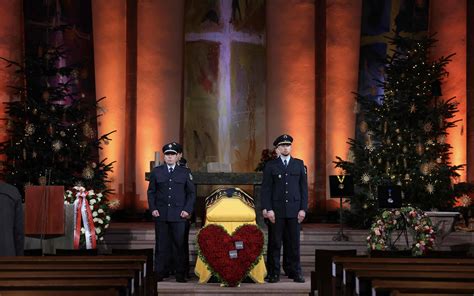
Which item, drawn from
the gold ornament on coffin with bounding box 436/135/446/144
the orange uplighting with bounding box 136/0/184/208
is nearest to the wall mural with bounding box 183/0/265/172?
the orange uplighting with bounding box 136/0/184/208

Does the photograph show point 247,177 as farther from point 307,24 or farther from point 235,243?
point 307,24

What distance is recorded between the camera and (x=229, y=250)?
8.73 m

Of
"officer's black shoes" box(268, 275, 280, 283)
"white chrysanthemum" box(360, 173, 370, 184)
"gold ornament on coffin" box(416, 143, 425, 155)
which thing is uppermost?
"gold ornament on coffin" box(416, 143, 425, 155)

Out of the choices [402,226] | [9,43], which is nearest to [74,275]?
[402,226]

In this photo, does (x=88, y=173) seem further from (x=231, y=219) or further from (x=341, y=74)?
(x=341, y=74)

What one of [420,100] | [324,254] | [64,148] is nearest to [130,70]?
[64,148]

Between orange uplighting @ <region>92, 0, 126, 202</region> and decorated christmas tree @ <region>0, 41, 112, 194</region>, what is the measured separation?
168 cm

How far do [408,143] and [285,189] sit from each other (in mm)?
4528

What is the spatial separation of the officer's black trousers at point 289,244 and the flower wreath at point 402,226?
830mm

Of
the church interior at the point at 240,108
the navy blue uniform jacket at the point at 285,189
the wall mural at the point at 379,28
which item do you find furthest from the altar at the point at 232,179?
the wall mural at the point at 379,28

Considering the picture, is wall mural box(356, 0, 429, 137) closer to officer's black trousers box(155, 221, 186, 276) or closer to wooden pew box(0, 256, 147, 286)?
officer's black trousers box(155, 221, 186, 276)

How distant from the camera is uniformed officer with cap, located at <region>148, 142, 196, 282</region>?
9234mm

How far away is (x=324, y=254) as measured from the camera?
7016 mm

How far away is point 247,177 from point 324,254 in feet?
16.0
